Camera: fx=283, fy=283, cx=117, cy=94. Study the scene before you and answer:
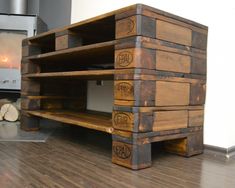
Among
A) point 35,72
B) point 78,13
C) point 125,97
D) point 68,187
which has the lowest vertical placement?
point 68,187

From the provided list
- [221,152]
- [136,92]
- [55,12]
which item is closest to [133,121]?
[136,92]

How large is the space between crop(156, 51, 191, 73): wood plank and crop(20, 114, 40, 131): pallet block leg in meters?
1.03

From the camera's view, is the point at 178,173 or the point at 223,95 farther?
the point at 223,95

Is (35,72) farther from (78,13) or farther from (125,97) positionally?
(125,97)

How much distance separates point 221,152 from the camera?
1.27 metres

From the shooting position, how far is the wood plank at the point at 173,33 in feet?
3.52

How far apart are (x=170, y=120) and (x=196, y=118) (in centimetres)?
20

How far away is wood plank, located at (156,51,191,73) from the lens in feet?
3.51

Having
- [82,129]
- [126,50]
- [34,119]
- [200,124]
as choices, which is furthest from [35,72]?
[200,124]

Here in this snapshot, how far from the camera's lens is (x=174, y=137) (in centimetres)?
115

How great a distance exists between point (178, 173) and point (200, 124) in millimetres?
375

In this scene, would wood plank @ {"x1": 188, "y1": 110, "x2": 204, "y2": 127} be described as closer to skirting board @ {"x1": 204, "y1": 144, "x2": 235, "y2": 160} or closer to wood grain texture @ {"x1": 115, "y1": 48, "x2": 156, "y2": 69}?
skirting board @ {"x1": 204, "y1": 144, "x2": 235, "y2": 160}

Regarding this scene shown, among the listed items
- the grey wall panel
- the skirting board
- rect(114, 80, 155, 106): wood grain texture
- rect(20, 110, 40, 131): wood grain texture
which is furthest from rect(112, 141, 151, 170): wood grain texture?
the grey wall panel

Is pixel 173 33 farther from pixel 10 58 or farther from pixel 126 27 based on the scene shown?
pixel 10 58
